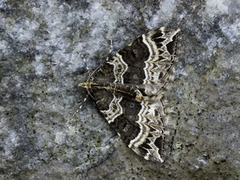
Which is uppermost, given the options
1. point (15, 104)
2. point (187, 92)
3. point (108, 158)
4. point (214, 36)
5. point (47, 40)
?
point (47, 40)

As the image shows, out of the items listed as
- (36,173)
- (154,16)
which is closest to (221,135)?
(154,16)

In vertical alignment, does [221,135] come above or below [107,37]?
below

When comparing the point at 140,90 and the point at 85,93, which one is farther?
the point at 85,93

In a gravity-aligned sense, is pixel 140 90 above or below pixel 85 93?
below

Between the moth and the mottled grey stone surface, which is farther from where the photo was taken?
the mottled grey stone surface

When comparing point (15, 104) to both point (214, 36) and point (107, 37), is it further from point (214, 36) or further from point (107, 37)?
point (214, 36)
